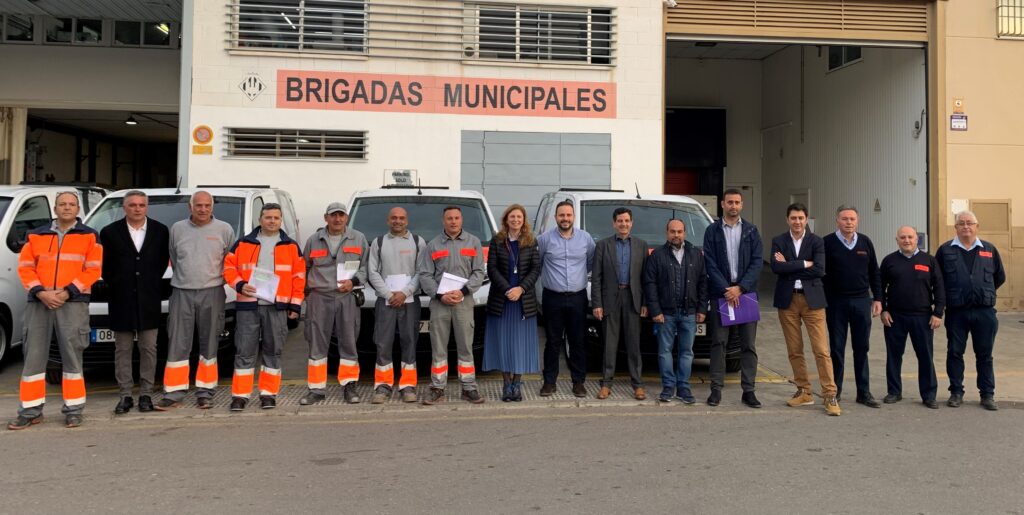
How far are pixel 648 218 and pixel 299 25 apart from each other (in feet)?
Result: 22.9

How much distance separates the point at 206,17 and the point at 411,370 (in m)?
8.06

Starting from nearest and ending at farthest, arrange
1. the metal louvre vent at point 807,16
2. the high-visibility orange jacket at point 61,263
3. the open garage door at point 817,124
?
1. the high-visibility orange jacket at point 61,263
2. the metal louvre vent at point 807,16
3. the open garage door at point 817,124

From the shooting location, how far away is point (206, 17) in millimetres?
11977

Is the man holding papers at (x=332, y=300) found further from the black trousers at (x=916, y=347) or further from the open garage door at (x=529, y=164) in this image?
the open garage door at (x=529, y=164)

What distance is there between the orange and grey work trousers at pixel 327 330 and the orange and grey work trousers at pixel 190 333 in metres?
0.80

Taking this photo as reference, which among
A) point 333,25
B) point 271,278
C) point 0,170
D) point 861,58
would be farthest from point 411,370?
point 0,170

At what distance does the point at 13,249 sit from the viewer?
26.2 ft

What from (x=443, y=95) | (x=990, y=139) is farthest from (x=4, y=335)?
(x=990, y=139)

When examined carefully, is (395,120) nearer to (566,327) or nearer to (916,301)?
(566,327)

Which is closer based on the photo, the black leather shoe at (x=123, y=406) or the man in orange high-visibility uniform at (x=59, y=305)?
the man in orange high-visibility uniform at (x=59, y=305)

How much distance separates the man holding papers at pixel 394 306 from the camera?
682 centimetres

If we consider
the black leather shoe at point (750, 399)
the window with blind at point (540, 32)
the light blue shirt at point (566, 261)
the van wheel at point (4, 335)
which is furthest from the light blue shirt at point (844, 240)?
the van wheel at point (4, 335)

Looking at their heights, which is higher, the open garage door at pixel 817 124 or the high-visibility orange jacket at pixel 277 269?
the open garage door at pixel 817 124

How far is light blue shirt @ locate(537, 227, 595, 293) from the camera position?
6.94m
